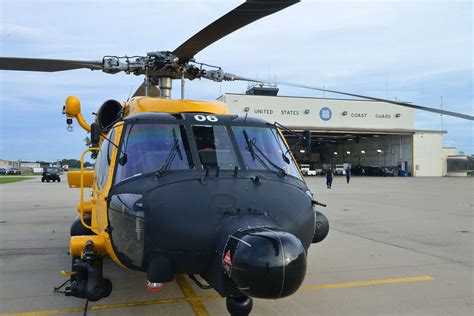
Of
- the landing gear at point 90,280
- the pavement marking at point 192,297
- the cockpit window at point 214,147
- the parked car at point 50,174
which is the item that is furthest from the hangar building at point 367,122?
the landing gear at point 90,280

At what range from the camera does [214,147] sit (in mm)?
4340

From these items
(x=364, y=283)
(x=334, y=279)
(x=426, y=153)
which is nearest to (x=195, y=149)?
(x=334, y=279)

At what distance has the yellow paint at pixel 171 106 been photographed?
5195 mm

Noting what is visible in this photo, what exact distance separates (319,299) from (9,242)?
22.7 feet

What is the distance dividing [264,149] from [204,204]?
50.9 inches

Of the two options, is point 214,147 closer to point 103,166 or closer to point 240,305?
point 103,166

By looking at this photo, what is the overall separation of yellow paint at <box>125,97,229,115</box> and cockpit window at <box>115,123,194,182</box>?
0.76 metres

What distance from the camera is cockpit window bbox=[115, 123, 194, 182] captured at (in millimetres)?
4129

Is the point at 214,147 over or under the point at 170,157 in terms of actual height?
over

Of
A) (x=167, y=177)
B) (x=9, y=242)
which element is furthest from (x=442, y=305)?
(x=9, y=242)

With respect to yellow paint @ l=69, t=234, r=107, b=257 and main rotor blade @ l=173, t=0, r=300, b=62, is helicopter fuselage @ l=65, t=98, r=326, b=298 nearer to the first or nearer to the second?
yellow paint @ l=69, t=234, r=107, b=257

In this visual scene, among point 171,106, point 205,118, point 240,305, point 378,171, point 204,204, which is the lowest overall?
point 378,171

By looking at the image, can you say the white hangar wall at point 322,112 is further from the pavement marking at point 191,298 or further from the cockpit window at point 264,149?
the cockpit window at point 264,149

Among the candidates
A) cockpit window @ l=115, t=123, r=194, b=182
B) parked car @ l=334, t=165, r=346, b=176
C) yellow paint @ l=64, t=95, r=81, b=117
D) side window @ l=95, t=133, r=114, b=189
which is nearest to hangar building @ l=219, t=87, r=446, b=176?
parked car @ l=334, t=165, r=346, b=176
